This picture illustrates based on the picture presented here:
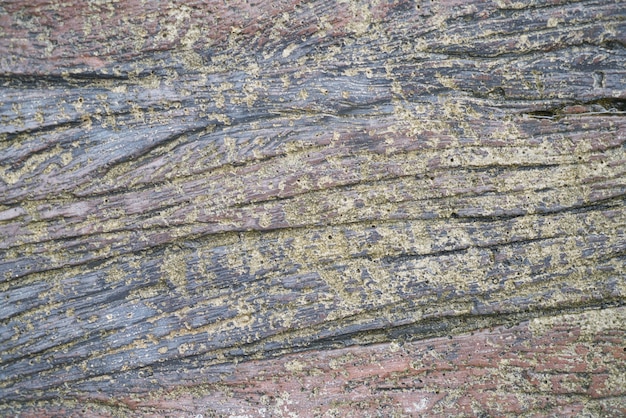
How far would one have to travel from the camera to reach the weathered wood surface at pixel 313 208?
176cm

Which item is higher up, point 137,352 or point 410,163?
point 410,163

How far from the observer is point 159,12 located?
1782 millimetres

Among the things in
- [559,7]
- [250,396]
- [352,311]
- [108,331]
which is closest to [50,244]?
[108,331]

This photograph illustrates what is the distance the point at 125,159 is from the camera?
1831mm

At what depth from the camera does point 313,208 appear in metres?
1.82

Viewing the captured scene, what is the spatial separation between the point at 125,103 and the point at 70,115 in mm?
183

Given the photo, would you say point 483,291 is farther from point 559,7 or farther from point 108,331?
point 108,331

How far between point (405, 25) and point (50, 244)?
1.36m

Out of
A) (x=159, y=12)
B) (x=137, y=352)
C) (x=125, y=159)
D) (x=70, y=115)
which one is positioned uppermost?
(x=159, y=12)

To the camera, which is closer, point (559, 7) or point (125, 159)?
point (559, 7)

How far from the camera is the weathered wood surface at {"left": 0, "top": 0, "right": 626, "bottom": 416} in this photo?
1.76 meters

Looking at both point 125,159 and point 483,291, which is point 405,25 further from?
point 125,159

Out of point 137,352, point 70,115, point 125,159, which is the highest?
point 70,115

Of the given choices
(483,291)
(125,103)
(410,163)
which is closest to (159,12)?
(125,103)
